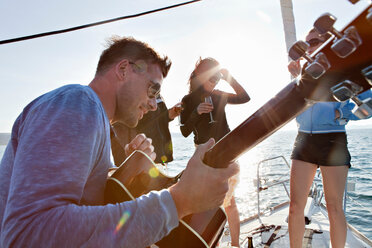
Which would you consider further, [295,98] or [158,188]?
[158,188]

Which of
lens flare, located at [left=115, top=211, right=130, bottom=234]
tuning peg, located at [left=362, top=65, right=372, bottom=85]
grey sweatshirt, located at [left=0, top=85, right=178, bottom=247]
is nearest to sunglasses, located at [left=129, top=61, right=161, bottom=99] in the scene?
grey sweatshirt, located at [left=0, top=85, right=178, bottom=247]

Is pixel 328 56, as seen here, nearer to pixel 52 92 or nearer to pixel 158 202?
pixel 158 202

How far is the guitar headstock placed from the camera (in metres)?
0.74

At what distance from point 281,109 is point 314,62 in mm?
200

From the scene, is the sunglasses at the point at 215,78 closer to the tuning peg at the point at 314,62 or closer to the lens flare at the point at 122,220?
the tuning peg at the point at 314,62

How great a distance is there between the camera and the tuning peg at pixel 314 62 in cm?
82

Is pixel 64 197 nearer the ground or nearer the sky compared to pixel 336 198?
nearer the sky

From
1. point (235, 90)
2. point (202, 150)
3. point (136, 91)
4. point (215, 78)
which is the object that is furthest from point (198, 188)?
point (235, 90)

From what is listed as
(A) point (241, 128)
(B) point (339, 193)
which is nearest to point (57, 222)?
(A) point (241, 128)

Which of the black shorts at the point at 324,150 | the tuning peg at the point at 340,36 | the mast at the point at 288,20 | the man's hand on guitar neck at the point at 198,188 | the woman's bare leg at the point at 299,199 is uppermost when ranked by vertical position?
the mast at the point at 288,20

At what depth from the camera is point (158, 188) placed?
49.7 inches

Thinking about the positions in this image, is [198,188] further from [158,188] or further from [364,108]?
[364,108]

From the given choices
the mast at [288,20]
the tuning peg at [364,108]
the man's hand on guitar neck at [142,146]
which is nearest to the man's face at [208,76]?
the man's hand on guitar neck at [142,146]

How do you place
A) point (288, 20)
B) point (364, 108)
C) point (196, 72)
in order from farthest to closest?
point (288, 20) → point (196, 72) → point (364, 108)
